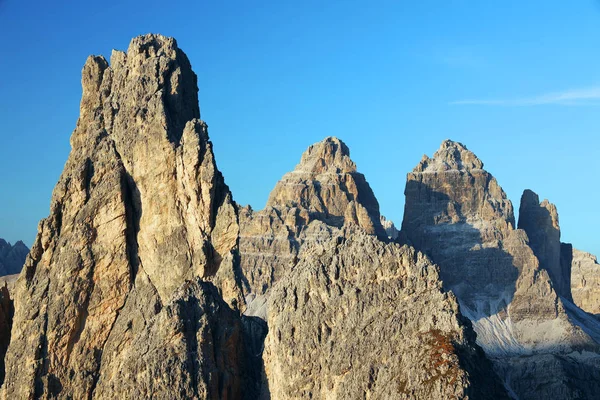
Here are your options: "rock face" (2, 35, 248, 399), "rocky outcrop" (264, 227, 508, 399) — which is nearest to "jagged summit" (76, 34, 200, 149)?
"rock face" (2, 35, 248, 399)

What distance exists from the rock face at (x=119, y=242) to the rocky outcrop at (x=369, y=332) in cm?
679

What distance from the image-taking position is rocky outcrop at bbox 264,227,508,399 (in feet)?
282

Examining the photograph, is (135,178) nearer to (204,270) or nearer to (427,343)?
(204,270)

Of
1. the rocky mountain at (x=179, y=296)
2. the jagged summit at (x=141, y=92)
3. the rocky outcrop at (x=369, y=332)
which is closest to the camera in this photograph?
the rocky outcrop at (x=369, y=332)

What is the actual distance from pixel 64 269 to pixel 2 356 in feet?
42.1

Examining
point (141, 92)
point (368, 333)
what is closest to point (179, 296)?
point (368, 333)

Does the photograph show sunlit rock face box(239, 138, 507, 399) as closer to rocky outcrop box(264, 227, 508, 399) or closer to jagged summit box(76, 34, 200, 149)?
rocky outcrop box(264, 227, 508, 399)

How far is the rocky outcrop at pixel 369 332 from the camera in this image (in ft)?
282

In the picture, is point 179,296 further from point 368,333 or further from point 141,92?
point 141,92

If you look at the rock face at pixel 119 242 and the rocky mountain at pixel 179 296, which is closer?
the rocky mountain at pixel 179 296

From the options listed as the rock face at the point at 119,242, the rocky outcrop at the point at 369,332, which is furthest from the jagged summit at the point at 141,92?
the rocky outcrop at the point at 369,332

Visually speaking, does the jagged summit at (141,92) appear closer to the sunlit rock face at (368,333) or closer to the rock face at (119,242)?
the rock face at (119,242)

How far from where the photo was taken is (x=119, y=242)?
4186 inches

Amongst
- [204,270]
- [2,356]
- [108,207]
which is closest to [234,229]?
[204,270]
